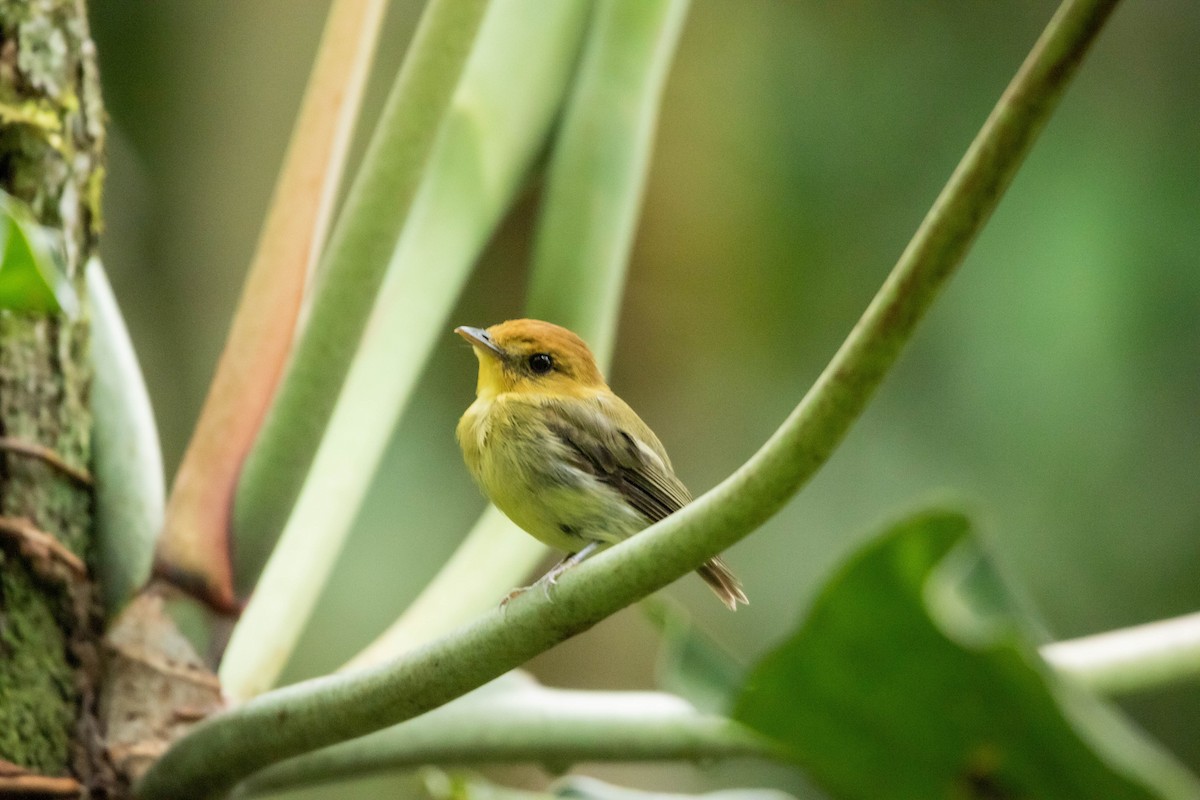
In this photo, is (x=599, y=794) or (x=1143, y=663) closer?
(x=1143, y=663)

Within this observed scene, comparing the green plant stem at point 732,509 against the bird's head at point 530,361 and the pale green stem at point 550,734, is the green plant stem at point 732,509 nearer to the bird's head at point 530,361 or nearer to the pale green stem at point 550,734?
the pale green stem at point 550,734

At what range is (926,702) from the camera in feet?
1.98

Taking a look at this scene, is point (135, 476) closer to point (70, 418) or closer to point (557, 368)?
point (70, 418)

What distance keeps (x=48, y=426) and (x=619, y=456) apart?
59 centimetres

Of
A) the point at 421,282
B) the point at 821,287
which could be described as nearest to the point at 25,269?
the point at 421,282

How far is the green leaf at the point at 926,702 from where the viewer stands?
0.55 m

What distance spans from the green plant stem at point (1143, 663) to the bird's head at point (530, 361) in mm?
553

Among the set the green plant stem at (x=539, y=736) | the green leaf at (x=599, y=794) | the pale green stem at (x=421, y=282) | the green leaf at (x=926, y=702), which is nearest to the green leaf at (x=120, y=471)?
the pale green stem at (x=421, y=282)

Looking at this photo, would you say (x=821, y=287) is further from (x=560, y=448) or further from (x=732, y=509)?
(x=732, y=509)

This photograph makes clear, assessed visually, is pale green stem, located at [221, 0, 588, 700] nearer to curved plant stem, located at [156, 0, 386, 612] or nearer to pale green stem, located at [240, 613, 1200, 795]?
curved plant stem, located at [156, 0, 386, 612]

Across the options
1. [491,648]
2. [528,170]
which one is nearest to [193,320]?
[528,170]

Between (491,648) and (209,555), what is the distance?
0.51 meters

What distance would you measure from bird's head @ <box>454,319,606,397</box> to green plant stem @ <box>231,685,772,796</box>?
369 millimetres

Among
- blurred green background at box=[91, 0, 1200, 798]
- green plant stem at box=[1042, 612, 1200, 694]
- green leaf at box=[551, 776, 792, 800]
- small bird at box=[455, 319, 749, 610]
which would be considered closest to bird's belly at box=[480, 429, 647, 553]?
small bird at box=[455, 319, 749, 610]
